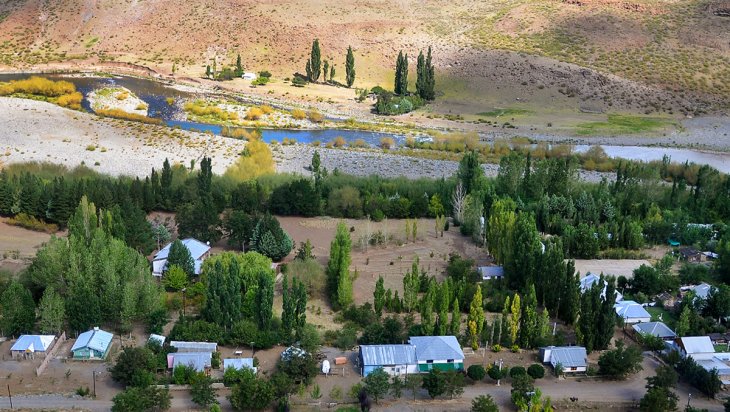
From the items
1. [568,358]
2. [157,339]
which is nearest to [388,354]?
[568,358]

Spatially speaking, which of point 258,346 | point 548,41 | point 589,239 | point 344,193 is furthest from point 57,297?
point 548,41

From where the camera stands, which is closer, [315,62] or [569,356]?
[569,356]

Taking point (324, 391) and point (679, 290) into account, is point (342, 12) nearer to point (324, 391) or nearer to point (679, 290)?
point (679, 290)

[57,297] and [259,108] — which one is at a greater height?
[259,108]

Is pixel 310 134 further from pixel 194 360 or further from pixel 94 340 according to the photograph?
pixel 194 360

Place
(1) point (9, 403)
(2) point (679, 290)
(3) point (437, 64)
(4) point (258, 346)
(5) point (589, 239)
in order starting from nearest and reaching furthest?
(1) point (9, 403) → (4) point (258, 346) → (2) point (679, 290) → (5) point (589, 239) → (3) point (437, 64)

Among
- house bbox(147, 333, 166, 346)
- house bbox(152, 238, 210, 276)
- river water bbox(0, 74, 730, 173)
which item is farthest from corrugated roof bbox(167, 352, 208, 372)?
river water bbox(0, 74, 730, 173)
